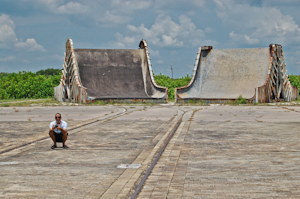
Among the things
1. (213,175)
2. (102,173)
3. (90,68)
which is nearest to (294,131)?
(213,175)

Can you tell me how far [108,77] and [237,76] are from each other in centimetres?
1346

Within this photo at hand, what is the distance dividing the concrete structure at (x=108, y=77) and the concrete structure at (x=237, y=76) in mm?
4117

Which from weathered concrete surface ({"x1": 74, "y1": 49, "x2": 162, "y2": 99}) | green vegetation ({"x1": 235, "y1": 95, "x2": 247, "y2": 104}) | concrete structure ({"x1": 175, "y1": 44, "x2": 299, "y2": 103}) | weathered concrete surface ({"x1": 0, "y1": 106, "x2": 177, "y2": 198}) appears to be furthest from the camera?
weathered concrete surface ({"x1": 74, "y1": 49, "x2": 162, "y2": 99})

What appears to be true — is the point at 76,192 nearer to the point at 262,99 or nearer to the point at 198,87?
the point at 262,99

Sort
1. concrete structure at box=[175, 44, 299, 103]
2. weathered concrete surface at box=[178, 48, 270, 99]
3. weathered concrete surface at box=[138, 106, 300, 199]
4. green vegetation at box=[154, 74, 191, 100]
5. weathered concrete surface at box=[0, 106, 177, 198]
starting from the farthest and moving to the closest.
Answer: green vegetation at box=[154, 74, 191, 100], weathered concrete surface at box=[178, 48, 270, 99], concrete structure at box=[175, 44, 299, 103], weathered concrete surface at box=[0, 106, 177, 198], weathered concrete surface at box=[138, 106, 300, 199]

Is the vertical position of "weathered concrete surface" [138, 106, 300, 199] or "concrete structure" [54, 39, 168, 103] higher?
"concrete structure" [54, 39, 168, 103]

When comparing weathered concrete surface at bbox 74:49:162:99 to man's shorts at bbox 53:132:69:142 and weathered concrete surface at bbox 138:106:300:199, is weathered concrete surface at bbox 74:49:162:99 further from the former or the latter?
man's shorts at bbox 53:132:69:142

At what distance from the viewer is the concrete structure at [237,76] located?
129ft

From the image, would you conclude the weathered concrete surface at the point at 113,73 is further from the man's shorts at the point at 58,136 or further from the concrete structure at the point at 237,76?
the man's shorts at the point at 58,136

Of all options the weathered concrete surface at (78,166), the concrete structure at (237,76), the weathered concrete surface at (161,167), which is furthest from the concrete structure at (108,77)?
the weathered concrete surface at (161,167)

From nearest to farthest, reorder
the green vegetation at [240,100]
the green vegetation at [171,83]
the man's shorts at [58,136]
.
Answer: the man's shorts at [58,136] < the green vegetation at [240,100] < the green vegetation at [171,83]

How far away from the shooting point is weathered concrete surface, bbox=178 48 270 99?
39.9 meters

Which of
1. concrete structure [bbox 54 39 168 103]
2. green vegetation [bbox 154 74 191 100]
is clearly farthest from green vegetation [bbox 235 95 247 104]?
green vegetation [bbox 154 74 191 100]

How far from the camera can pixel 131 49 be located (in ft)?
155
